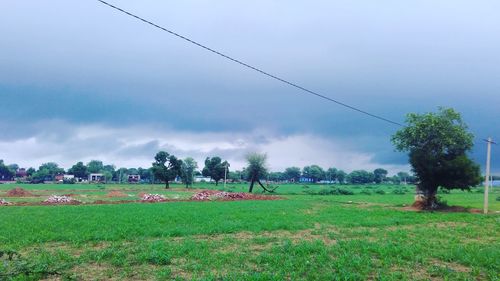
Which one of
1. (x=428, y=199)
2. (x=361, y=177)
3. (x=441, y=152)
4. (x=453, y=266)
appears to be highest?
(x=441, y=152)

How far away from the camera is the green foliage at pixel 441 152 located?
31375 millimetres

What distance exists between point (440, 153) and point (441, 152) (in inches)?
4.7

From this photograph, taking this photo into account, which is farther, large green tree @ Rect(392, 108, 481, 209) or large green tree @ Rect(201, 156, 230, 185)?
large green tree @ Rect(201, 156, 230, 185)

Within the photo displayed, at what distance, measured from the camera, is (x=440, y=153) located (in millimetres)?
32312

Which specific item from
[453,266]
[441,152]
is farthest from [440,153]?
[453,266]

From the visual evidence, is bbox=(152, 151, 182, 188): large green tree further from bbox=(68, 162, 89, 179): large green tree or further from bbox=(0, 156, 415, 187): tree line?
bbox=(68, 162, 89, 179): large green tree

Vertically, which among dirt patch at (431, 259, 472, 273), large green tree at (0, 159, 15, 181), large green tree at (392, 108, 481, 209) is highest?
large green tree at (392, 108, 481, 209)

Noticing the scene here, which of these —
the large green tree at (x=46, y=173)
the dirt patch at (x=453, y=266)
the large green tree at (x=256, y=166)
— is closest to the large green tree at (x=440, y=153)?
the dirt patch at (x=453, y=266)

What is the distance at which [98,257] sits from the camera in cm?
1161

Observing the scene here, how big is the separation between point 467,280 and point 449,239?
23.6ft

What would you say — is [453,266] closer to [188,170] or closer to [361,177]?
[188,170]

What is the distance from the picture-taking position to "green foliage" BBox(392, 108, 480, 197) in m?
31.4

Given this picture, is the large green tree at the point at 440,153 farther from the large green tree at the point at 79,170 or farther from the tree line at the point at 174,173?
the large green tree at the point at 79,170

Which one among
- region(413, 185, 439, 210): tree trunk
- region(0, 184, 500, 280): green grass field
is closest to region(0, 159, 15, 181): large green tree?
region(0, 184, 500, 280): green grass field
